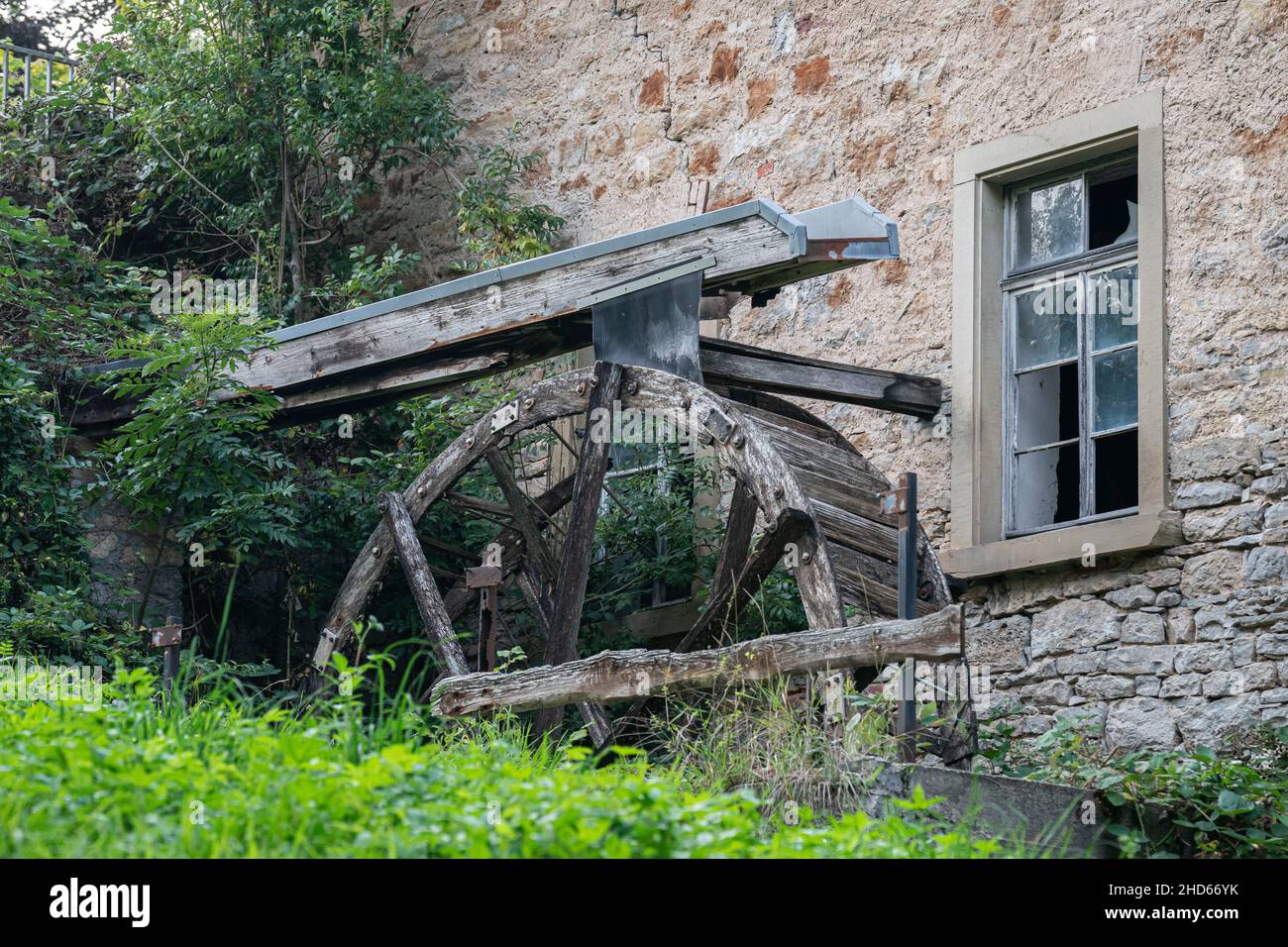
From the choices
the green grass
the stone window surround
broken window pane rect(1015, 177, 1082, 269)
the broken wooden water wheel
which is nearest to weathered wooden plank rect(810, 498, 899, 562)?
the broken wooden water wheel

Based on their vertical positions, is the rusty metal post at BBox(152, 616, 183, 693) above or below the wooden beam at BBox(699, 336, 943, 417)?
below

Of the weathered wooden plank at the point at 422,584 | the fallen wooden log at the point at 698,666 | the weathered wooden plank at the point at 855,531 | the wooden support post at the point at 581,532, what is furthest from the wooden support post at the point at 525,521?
the weathered wooden plank at the point at 855,531

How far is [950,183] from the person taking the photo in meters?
7.66

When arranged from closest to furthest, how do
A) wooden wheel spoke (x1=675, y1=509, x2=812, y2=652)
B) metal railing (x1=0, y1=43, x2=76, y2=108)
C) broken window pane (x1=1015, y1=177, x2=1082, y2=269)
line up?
wooden wheel spoke (x1=675, y1=509, x2=812, y2=652), broken window pane (x1=1015, y1=177, x2=1082, y2=269), metal railing (x1=0, y1=43, x2=76, y2=108)

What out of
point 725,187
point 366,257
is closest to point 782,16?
point 725,187

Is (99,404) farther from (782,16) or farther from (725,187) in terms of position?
(782,16)

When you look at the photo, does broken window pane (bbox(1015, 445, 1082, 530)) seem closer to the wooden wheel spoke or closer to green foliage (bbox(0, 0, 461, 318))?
the wooden wheel spoke

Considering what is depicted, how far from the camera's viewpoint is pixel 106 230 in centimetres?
997

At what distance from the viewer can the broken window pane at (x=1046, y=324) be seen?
23.8ft

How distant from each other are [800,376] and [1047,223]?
4.40ft

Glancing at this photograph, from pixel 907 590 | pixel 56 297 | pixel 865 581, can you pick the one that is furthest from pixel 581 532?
pixel 56 297

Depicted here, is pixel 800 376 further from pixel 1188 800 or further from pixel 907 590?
pixel 1188 800

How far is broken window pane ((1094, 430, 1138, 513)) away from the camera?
694 cm
